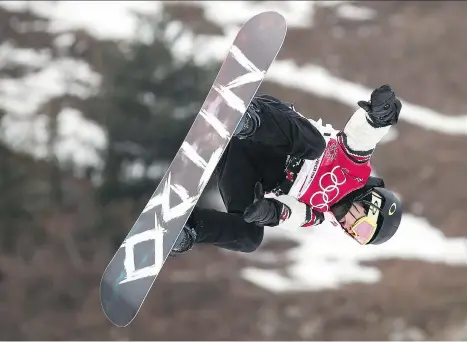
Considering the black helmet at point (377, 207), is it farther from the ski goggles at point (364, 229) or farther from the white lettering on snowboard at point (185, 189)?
the white lettering on snowboard at point (185, 189)

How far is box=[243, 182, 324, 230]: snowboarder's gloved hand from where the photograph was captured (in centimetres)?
80

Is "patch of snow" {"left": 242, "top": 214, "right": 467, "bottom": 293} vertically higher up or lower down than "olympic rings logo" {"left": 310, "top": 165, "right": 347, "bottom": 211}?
lower down

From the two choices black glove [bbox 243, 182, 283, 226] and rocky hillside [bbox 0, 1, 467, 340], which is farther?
rocky hillside [bbox 0, 1, 467, 340]

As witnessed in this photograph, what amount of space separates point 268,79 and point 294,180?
903 mm

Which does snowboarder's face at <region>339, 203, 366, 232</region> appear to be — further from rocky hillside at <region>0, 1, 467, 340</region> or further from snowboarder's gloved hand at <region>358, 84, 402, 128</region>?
rocky hillside at <region>0, 1, 467, 340</region>

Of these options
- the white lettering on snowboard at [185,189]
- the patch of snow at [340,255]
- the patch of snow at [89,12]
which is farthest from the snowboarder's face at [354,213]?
the patch of snow at [89,12]

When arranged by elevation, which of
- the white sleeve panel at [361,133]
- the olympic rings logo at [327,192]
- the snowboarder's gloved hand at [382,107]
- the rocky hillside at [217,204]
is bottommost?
the rocky hillside at [217,204]

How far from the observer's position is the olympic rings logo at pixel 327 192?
89 centimetres

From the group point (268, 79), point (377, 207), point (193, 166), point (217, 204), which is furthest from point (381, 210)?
point (268, 79)

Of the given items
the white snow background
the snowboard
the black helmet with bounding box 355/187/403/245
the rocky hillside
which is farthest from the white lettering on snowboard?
the white snow background

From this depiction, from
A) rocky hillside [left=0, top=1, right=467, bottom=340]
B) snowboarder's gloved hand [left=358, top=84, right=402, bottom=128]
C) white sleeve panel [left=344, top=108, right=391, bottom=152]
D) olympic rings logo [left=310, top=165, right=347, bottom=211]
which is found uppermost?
snowboarder's gloved hand [left=358, top=84, right=402, bottom=128]

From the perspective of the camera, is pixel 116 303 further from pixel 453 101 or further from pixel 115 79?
pixel 453 101

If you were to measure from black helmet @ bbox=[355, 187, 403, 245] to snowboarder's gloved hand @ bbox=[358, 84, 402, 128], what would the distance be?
16cm

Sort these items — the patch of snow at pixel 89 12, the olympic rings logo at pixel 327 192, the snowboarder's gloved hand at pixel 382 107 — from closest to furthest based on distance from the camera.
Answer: the snowboarder's gloved hand at pixel 382 107 < the olympic rings logo at pixel 327 192 < the patch of snow at pixel 89 12
